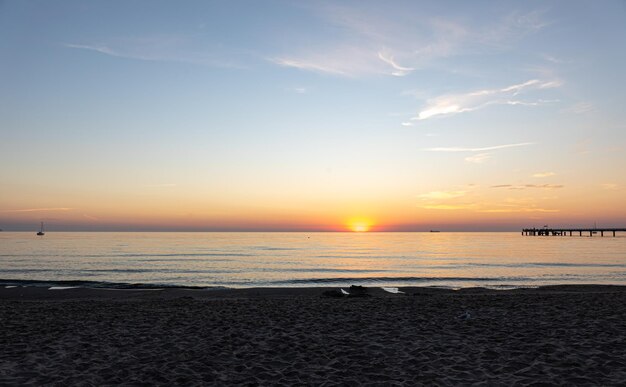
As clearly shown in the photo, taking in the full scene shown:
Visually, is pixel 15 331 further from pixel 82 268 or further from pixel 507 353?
pixel 82 268

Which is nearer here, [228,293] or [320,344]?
[320,344]

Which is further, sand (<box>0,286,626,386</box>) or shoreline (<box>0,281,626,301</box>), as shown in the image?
shoreline (<box>0,281,626,301</box>)

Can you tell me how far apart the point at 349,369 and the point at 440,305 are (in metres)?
8.15

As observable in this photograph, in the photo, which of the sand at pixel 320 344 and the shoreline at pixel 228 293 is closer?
the sand at pixel 320 344

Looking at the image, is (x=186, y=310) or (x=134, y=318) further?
(x=186, y=310)

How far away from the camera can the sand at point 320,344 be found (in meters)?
7.43

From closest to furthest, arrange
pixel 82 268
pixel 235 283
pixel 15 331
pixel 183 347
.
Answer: pixel 183 347
pixel 15 331
pixel 235 283
pixel 82 268

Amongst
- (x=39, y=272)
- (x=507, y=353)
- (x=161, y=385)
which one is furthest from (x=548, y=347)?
(x=39, y=272)

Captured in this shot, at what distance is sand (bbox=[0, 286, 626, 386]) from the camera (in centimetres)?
743

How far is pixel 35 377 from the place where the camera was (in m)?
7.37

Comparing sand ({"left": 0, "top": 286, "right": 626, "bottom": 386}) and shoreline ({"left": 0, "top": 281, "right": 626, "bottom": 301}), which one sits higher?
sand ({"left": 0, "top": 286, "right": 626, "bottom": 386})

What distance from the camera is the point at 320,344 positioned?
378 inches

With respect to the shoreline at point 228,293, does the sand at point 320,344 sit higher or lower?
higher

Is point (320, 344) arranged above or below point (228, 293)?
above
